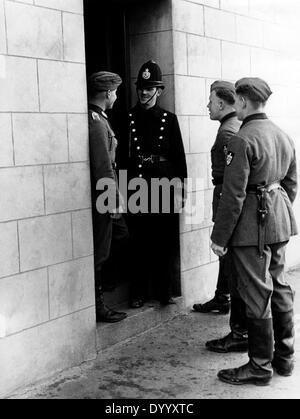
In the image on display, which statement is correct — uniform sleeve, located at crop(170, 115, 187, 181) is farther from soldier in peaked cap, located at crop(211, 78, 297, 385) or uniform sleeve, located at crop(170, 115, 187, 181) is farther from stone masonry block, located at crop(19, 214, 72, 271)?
stone masonry block, located at crop(19, 214, 72, 271)

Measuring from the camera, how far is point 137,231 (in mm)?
6035

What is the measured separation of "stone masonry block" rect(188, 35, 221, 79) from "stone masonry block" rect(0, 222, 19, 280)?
9.02 feet

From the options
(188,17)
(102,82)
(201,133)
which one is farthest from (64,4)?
(201,133)

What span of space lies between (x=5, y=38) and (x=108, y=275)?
2.75 meters

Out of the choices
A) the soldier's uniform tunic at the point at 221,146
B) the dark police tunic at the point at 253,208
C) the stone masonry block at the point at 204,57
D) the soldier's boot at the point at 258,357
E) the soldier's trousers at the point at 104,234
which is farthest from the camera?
the stone masonry block at the point at 204,57

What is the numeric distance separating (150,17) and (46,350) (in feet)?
10.5

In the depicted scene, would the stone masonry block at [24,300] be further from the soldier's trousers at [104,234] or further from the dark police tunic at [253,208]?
the dark police tunic at [253,208]

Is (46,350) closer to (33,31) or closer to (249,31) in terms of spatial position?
(33,31)

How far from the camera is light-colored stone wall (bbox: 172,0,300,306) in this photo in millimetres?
6172

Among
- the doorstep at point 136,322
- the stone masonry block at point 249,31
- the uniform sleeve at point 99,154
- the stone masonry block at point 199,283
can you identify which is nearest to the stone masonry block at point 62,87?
the uniform sleeve at point 99,154

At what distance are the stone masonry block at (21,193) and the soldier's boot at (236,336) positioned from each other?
1.82 metres

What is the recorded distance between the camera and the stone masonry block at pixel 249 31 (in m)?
7.01

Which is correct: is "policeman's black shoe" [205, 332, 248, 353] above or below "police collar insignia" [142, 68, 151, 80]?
below

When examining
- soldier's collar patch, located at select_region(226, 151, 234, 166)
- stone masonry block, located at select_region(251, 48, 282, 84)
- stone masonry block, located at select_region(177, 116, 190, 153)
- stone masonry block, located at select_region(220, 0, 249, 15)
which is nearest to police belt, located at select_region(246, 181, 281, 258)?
soldier's collar patch, located at select_region(226, 151, 234, 166)
